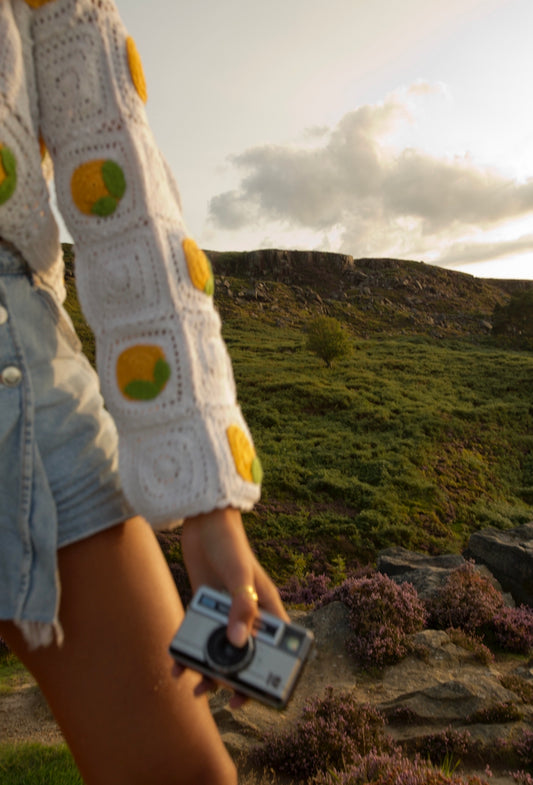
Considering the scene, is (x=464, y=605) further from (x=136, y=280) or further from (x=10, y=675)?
(x=136, y=280)

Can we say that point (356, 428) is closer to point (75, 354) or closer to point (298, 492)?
point (298, 492)

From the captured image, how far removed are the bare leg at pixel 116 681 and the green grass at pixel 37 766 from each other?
3.39 metres

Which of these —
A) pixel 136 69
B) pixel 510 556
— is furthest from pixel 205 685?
pixel 510 556

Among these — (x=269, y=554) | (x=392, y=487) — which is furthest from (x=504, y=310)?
(x=269, y=554)

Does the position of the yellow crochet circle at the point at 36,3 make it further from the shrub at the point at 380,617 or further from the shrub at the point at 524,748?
the shrub at the point at 380,617

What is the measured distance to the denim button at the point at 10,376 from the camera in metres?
1.24

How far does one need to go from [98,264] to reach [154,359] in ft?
1.03

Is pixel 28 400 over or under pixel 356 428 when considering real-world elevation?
over

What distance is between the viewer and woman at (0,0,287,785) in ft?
3.93

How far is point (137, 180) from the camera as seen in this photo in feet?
4.34

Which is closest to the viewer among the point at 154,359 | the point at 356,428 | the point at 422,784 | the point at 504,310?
the point at 154,359

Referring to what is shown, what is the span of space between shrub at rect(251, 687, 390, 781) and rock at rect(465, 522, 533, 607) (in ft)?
17.6

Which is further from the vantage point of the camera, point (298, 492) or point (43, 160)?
point (298, 492)

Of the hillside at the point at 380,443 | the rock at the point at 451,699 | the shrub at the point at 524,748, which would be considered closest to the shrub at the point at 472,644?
the rock at the point at 451,699
